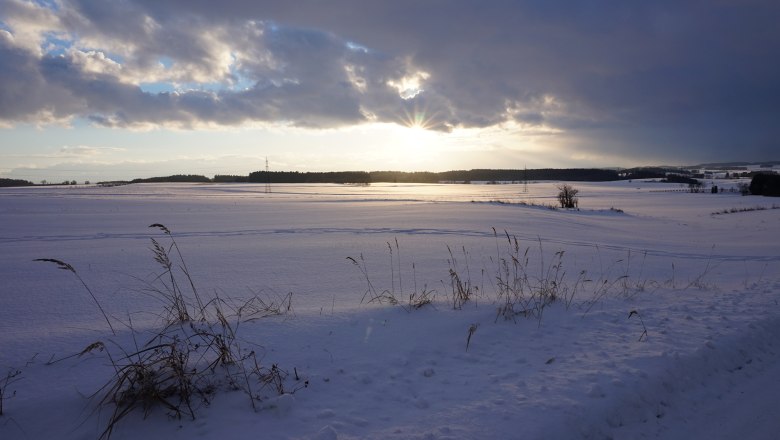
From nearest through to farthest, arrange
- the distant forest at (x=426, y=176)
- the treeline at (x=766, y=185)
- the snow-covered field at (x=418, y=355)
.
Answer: the snow-covered field at (x=418, y=355)
the treeline at (x=766, y=185)
the distant forest at (x=426, y=176)

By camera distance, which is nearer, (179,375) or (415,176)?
(179,375)

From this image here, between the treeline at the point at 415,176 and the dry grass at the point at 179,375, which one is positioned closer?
the dry grass at the point at 179,375

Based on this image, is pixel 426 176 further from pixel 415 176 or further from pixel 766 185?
pixel 766 185

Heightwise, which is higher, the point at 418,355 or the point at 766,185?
the point at 766,185

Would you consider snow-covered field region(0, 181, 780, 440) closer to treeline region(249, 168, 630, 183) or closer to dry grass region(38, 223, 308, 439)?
dry grass region(38, 223, 308, 439)

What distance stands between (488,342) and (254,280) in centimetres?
448

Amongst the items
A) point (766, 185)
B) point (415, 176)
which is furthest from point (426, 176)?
point (766, 185)

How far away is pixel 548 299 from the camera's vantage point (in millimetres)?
5875

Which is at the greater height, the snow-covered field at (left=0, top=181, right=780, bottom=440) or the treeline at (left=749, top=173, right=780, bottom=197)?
the treeline at (left=749, top=173, right=780, bottom=197)

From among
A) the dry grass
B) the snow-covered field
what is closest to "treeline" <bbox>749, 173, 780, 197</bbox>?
the snow-covered field

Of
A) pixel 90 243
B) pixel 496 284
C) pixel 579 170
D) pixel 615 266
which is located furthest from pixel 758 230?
pixel 579 170

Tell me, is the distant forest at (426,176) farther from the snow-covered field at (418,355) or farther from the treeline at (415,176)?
the snow-covered field at (418,355)

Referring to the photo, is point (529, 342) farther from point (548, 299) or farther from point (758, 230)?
point (758, 230)

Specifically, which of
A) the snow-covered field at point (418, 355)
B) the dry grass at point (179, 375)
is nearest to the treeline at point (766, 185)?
the snow-covered field at point (418, 355)
